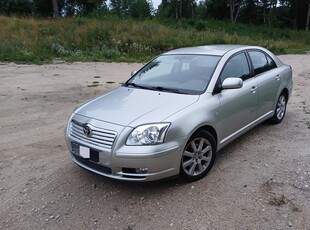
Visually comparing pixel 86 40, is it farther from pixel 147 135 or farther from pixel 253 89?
pixel 147 135

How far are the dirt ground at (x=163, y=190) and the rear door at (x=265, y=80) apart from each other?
48cm

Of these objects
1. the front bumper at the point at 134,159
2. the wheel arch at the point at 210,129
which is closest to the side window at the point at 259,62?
the wheel arch at the point at 210,129

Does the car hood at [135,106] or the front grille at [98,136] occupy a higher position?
the car hood at [135,106]

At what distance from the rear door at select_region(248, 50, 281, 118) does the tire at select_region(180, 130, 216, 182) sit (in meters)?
1.48

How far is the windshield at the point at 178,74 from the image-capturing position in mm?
4262

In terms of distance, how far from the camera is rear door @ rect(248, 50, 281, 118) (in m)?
5.06

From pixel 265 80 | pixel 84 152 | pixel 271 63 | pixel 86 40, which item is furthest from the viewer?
pixel 86 40

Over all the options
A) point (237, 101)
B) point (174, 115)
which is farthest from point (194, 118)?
point (237, 101)

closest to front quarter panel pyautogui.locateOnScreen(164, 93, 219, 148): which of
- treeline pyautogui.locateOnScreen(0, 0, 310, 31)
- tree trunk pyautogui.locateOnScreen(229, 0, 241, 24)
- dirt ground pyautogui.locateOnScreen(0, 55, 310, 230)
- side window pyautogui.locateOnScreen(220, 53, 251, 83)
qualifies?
side window pyautogui.locateOnScreen(220, 53, 251, 83)

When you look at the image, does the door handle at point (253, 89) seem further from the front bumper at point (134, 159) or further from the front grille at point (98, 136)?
the front grille at point (98, 136)

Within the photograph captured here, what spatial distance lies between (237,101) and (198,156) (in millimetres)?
1066

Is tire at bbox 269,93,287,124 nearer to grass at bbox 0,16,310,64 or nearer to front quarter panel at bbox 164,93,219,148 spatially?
front quarter panel at bbox 164,93,219,148

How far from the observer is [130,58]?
1664 centimetres

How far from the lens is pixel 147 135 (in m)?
3.39
